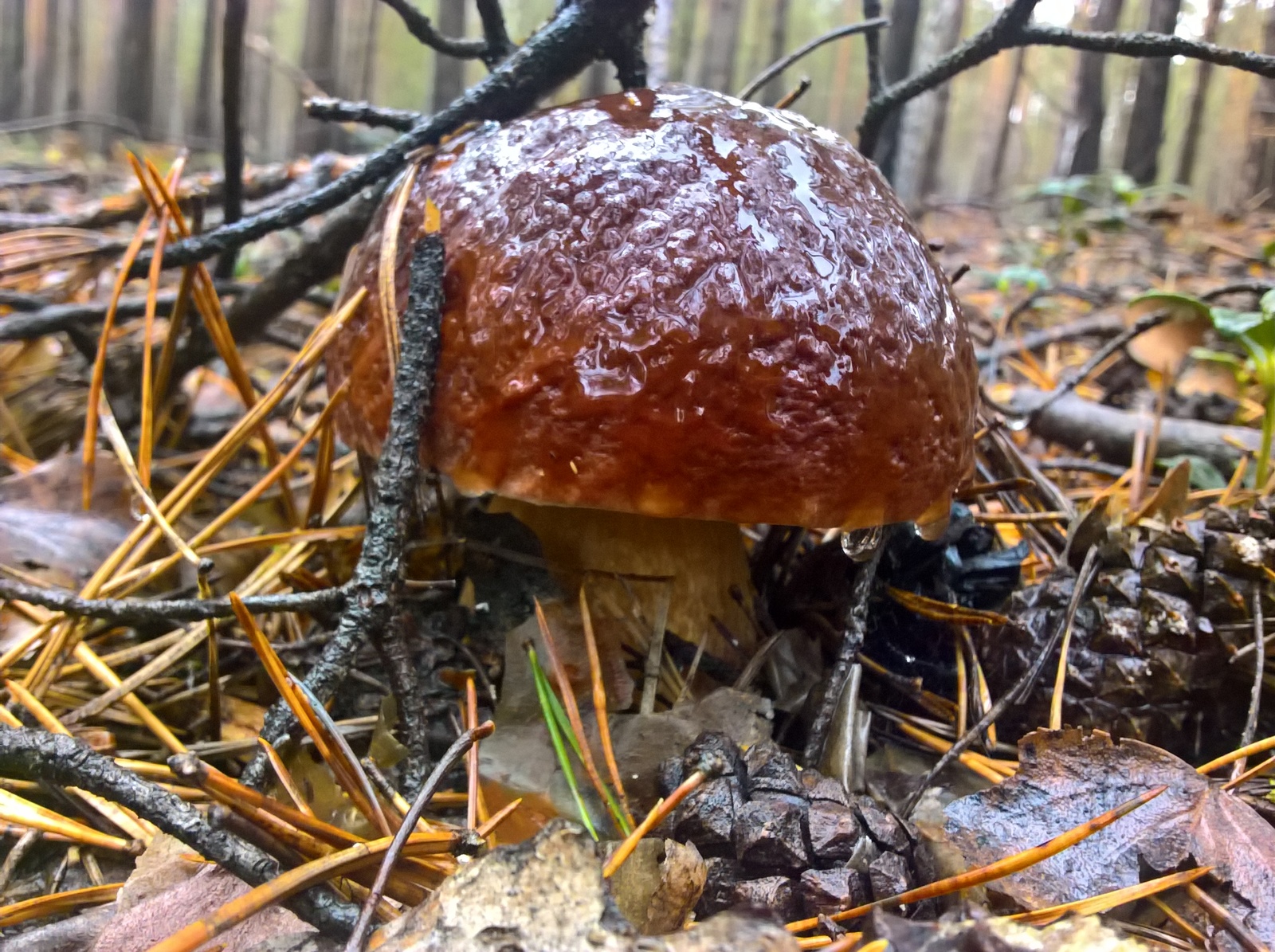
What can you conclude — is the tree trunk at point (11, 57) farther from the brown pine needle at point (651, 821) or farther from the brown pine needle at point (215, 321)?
the brown pine needle at point (651, 821)

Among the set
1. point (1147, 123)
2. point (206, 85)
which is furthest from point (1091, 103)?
point (206, 85)

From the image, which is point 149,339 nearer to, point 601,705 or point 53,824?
point 53,824

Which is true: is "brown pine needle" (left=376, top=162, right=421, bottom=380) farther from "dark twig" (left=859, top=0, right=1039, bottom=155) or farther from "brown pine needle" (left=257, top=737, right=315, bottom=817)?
"dark twig" (left=859, top=0, right=1039, bottom=155)

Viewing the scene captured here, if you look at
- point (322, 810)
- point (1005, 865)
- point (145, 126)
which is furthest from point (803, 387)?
point (145, 126)

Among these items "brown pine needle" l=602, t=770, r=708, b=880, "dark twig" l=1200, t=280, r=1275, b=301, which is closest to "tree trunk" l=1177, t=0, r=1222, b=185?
"dark twig" l=1200, t=280, r=1275, b=301

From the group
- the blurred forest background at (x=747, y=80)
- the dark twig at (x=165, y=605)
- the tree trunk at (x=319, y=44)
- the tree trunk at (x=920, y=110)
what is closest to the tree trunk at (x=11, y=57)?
the blurred forest background at (x=747, y=80)

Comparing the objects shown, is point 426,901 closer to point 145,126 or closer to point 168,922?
point 168,922
